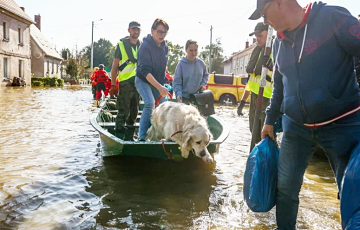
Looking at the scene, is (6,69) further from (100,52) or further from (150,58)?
(100,52)

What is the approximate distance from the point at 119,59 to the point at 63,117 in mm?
5687

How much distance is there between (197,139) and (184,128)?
0.94ft

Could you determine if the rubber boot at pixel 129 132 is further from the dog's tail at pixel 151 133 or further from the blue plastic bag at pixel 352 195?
the blue plastic bag at pixel 352 195

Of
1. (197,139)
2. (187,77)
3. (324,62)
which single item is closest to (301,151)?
(324,62)

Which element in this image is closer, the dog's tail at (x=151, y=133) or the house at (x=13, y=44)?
the dog's tail at (x=151, y=133)

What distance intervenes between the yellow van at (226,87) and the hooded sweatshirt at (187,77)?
1446 cm

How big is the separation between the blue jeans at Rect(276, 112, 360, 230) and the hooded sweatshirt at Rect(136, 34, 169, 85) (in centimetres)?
329

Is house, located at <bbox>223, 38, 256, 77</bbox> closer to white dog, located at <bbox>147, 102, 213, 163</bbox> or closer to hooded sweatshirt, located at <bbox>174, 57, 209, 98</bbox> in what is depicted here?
hooded sweatshirt, located at <bbox>174, 57, 209, 98</bbox>

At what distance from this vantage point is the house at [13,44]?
30734 mm

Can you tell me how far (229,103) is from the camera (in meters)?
21.7

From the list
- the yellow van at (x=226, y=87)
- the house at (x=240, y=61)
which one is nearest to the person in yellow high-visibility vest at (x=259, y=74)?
the yellow van at (x=226, y=87)

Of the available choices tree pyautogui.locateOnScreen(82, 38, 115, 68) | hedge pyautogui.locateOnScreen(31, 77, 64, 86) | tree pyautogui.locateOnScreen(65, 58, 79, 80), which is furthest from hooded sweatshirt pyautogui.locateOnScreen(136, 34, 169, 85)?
tree pyautogui.locateOnScreen(82, 38, 115, 68)

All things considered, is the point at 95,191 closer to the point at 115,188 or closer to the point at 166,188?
the point at 115,188

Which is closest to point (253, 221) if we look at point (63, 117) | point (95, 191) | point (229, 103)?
point (95, 191)
